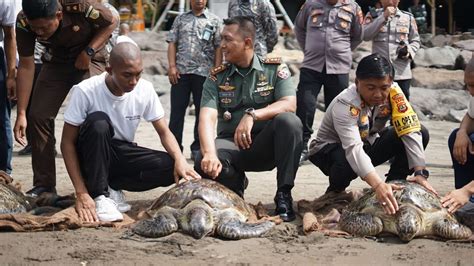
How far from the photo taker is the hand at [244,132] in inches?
203

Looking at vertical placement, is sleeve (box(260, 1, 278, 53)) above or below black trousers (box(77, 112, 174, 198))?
above

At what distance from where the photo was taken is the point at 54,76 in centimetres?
580

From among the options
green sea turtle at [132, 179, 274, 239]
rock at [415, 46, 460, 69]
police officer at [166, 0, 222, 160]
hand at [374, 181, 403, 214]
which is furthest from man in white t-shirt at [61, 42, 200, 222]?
rock at [415, 46, 460, 69]

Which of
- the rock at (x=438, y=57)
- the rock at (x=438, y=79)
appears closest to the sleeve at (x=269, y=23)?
the rock at (x=438, y=79)

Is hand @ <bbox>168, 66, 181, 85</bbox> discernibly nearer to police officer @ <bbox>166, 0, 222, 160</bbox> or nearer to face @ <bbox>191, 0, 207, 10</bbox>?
police officer @ <bbox>166, 0, 222, 160</bbox>

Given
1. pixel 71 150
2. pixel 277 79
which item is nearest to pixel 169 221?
pixel 71 150

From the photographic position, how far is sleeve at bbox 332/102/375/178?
4.89 meters

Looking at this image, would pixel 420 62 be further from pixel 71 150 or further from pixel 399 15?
pixel 71 150

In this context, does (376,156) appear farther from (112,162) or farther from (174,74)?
(174,74)

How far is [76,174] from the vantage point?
16.5ft

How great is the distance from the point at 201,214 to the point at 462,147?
1960 mm

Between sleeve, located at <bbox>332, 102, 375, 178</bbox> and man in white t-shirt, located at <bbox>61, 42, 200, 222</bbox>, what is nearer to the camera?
sleeve, located at <bbox>332, 102, 375, 178</bbox>

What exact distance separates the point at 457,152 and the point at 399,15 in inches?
112

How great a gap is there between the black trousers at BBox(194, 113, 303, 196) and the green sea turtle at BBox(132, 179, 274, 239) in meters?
0.32
